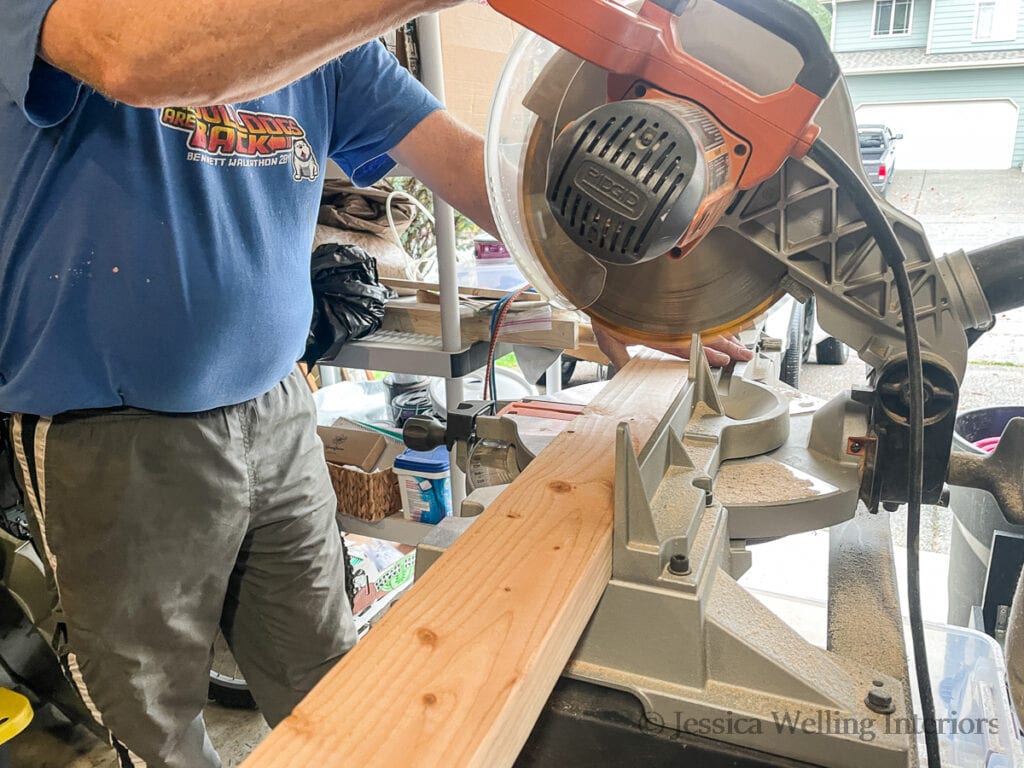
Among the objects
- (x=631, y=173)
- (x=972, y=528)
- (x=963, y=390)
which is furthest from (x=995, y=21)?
(x=631, y=173)

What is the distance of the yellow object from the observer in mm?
1443

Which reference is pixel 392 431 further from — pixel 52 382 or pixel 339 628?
pixel 52 382

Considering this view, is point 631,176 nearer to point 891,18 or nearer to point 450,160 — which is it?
point 450,160

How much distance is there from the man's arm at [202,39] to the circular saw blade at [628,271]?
0.21 m

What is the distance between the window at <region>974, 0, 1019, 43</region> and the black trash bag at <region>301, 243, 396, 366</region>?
2.49m

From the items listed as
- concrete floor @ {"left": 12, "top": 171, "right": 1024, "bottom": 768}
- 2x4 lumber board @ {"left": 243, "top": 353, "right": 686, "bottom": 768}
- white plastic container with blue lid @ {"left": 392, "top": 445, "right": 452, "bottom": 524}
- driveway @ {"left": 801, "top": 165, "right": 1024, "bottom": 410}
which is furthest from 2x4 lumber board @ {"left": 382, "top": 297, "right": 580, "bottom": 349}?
driveway @ {"left": 801, "top": 165, "right": 1024, "bottom": 410}

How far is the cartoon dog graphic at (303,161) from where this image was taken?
119cm

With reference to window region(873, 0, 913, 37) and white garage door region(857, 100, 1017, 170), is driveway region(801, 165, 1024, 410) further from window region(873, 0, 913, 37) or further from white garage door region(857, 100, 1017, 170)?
window region(873, 0, 913, 37)

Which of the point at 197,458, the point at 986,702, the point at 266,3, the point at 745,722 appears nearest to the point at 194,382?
the point at 197,458

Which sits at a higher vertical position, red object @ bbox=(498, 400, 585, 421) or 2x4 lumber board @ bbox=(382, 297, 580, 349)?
red object @ bbox=(498, 400, 585, 421)

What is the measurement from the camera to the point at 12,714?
4.86 ft

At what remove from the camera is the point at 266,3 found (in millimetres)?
576

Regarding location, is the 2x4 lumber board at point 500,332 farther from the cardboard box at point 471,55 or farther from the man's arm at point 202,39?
the man's arm at point 202,39

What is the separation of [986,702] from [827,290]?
0.97 meters
